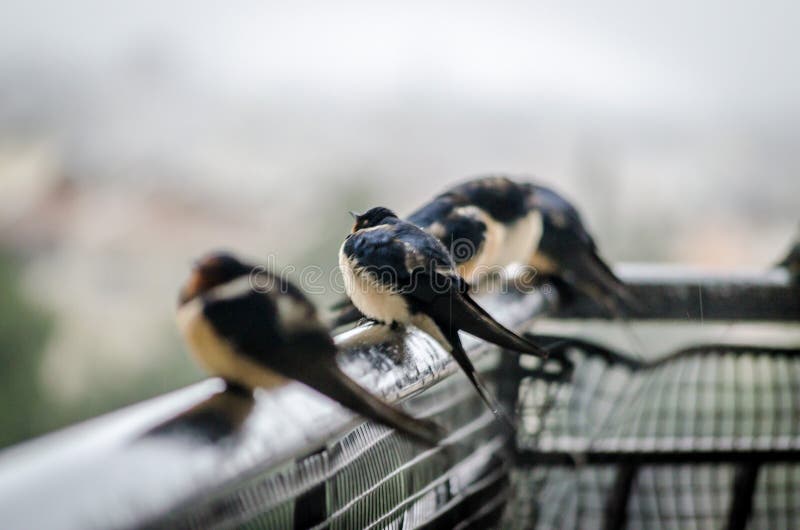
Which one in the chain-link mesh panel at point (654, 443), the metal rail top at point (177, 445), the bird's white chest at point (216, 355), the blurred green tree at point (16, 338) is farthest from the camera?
the blurred green tree at point (16, 338)

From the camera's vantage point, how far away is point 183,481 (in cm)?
33

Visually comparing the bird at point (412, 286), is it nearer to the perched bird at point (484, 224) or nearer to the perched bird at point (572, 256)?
the perched bird at point (484, 224)

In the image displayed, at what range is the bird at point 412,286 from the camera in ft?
2.22

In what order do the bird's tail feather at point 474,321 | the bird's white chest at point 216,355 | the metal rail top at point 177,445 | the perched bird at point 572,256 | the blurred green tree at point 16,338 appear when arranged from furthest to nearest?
the blurred green tree at point 16,338
the perched bird at point 572,256
the bird's tail feather at point 474,321
the bird's white chest at point 216,355
the metal rail top at point 177,445

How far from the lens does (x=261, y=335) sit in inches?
19.9

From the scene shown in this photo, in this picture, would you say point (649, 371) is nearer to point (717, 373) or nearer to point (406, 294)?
Result: point (717, 373)

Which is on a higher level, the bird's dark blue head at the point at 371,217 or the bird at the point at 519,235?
the bird's dark blue head at the point at 371,217

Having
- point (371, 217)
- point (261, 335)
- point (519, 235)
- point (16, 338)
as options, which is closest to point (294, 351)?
point (261, 335)

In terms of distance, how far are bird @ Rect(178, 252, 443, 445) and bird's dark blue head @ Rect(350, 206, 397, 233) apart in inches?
9.4

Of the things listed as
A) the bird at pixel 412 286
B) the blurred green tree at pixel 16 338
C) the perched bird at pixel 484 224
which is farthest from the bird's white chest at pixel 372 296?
the blurred green tree at pixel 16 338

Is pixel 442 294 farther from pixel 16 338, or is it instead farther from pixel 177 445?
pixel 16 338

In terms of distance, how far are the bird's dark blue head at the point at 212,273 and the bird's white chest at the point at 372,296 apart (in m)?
0.18

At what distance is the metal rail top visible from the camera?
0.30 metres

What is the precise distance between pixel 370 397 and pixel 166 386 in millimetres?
312
